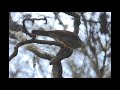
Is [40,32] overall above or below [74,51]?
above

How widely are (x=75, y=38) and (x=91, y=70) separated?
1.97ft

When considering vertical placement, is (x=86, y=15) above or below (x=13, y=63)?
above

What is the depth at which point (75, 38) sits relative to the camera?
498 centimetres
